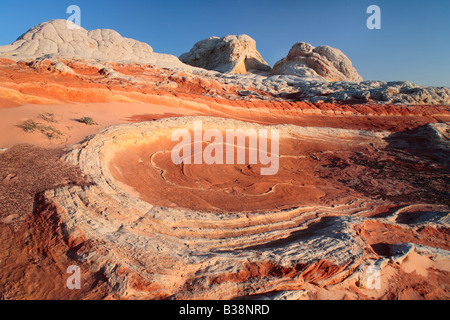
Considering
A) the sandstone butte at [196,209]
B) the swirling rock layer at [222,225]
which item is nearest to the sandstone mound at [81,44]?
the sandstone butte at [196,209]

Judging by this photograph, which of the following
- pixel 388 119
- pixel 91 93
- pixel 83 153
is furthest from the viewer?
pixel 388 119

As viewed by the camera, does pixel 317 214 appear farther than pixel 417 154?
No

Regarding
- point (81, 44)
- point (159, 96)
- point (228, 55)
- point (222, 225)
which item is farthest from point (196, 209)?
point (228, 55)

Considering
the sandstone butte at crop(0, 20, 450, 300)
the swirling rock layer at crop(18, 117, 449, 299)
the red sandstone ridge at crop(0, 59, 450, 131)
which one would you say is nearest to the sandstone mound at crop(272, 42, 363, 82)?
the red sandstone ridge at crop(0, 59, 450, 131)

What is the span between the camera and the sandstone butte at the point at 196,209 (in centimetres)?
267

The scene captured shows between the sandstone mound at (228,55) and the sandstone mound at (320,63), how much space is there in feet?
25.0

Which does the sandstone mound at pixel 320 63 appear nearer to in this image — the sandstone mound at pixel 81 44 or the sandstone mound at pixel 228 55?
the sandstone mound at pixel 228 55

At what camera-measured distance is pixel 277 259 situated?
9.65 ft

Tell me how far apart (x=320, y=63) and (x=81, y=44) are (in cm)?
3202

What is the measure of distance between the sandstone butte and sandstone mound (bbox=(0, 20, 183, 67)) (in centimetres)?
1880

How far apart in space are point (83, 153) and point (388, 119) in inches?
721

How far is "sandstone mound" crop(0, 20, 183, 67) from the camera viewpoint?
948 inches

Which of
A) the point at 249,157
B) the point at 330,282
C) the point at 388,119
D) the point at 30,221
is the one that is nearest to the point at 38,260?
the point at 30,221
